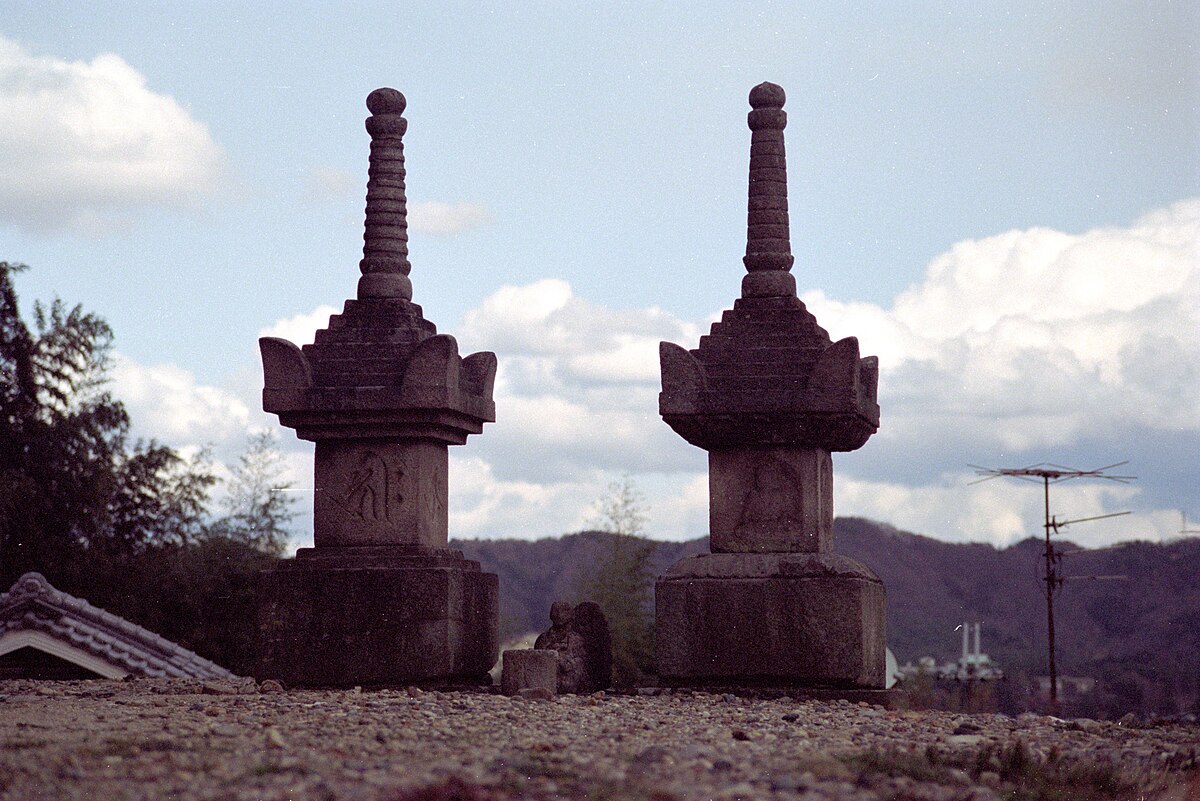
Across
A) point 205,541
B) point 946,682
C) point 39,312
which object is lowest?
point 946,682

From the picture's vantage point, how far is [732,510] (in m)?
11.6

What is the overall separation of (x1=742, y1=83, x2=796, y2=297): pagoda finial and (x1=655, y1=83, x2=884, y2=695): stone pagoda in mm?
29

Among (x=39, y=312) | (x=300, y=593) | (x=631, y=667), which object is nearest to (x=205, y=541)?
(x=39, y=312)

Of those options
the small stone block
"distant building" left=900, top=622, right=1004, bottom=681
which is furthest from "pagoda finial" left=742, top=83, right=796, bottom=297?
"distant building" left=900, top=622, right=1004, bottom=681

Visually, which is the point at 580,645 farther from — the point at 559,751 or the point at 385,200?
the point at 559,751

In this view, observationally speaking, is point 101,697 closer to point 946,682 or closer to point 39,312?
point 39,312

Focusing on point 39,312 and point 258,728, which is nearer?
point 258,728

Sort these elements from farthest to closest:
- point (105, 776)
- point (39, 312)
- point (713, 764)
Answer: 1. point (39, 312)
2. point (713, 764)
3. point (105, 776)

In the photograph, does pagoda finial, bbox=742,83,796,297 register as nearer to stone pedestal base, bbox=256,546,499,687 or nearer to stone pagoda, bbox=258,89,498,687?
stone pagoda, bbox=258,89,498,687

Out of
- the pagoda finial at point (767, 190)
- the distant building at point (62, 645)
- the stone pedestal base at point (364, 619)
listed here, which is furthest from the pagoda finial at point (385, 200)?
the distant building at point (62, 645)

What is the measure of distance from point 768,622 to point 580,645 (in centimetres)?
135

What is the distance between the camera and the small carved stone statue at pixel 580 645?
1128 cm

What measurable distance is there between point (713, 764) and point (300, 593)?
5.31m

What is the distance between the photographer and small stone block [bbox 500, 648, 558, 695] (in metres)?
10.8
